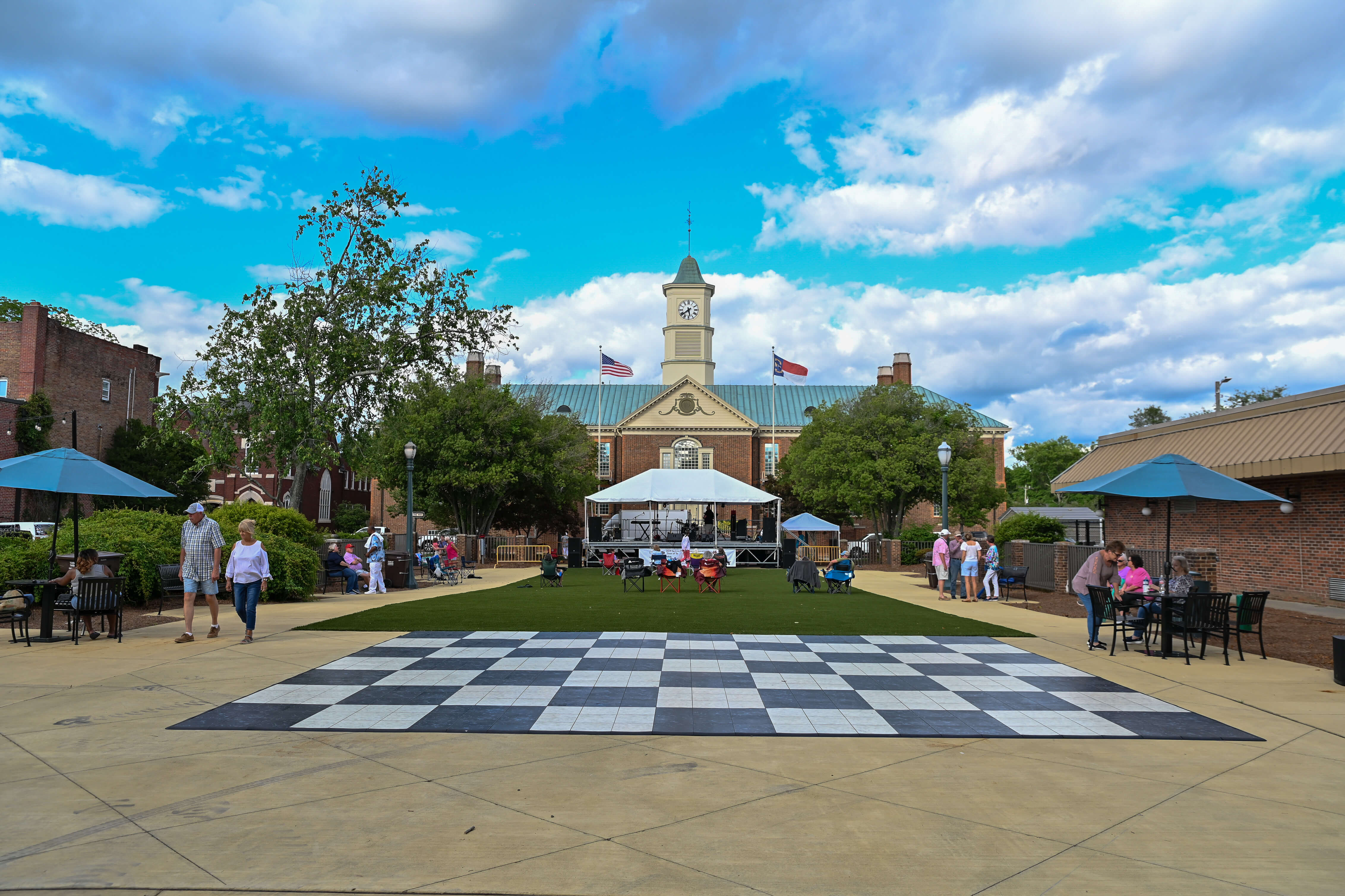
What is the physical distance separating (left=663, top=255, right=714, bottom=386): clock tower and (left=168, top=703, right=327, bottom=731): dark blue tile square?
185 feet

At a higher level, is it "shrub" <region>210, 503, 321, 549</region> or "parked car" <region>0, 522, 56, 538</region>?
"shrub" <region>210, 503, 321, 549</region>

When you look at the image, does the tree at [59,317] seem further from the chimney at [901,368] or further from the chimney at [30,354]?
the chimney at [901,368]

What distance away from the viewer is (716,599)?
18719 millimetres

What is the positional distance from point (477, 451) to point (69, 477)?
25.1 m

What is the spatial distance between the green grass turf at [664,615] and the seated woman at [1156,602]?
1.63 m

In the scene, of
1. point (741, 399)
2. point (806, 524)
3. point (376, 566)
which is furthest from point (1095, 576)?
point (741, 399)

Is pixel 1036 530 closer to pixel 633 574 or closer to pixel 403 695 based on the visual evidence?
pixel 633 574

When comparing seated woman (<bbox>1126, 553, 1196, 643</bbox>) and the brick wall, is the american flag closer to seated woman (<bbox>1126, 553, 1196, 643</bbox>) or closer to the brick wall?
the brick wall

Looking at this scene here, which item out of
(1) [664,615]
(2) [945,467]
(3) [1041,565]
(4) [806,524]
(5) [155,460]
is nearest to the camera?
(1) [664,615]

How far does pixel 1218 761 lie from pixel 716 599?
12.7 m

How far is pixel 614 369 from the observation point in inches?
1831

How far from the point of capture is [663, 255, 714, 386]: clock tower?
210 feet

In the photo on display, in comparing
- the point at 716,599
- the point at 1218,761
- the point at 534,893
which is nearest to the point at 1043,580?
the point at 716,599

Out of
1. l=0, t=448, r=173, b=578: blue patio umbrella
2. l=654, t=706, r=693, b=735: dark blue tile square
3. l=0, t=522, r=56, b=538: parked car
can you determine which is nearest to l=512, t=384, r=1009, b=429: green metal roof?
l=0, t=522, r=56, b=538: parked car
